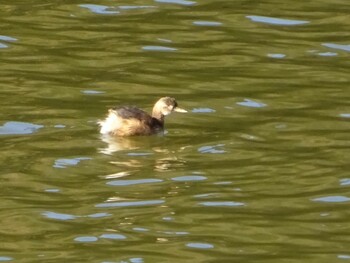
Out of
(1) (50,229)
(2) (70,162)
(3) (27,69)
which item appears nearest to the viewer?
(1) (50,229)

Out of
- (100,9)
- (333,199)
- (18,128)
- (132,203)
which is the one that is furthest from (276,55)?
(132,203)

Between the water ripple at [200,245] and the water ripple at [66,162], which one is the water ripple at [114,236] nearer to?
the water ripple at [200,245]

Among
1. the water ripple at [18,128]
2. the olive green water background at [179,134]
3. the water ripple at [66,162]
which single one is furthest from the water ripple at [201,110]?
the water ripple at [66,162]

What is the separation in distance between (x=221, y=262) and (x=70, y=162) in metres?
2.54

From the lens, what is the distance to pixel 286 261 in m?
8.66

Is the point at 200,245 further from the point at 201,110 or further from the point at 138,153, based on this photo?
the point at 201,110

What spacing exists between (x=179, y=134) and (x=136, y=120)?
0.38 metres

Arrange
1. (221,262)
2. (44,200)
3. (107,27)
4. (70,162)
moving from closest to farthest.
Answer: (221,262) < (44,200) < (70,162) < (107,27)

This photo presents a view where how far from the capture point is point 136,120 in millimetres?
11914

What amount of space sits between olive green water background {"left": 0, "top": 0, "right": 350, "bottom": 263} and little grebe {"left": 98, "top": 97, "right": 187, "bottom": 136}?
0.30 ft

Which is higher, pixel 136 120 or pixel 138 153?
pixel 136 120

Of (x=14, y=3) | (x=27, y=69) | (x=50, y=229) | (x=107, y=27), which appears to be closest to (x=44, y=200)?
(x=50, y=229)

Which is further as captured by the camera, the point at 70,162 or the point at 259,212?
the point at 70,162

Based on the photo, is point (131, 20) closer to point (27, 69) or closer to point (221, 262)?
point (27, 69)
